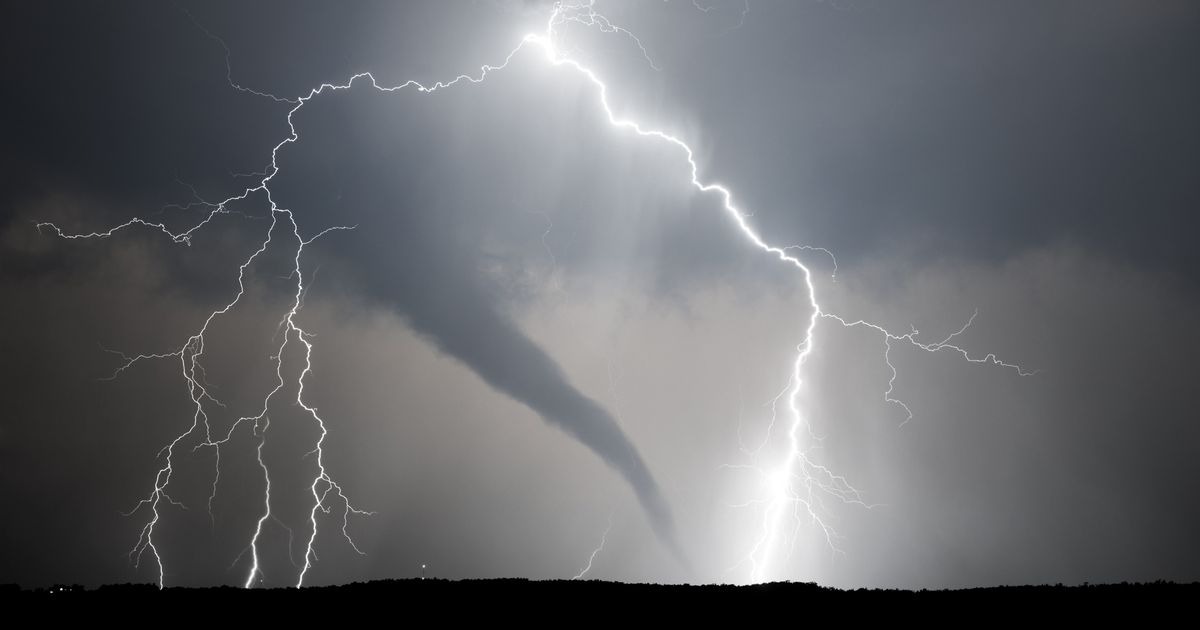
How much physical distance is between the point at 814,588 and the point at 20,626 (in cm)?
635

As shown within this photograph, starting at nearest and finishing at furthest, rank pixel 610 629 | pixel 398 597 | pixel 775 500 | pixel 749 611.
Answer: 1. pixel 610 629
2. pixel 749 611
3. pixel 398 597
4. pixel 775 500

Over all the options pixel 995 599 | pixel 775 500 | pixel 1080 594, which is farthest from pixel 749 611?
pixel 775 500

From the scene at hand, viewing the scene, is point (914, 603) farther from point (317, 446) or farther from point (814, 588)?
point (317, 446)

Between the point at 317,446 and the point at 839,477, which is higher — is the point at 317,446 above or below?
below

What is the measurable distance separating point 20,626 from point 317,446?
14277 mm

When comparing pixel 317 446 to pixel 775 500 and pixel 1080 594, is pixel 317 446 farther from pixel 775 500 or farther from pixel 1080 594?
pixel 1080 594

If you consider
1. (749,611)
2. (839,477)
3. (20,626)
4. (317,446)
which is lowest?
(20,626)

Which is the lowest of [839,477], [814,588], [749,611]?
[749,611]

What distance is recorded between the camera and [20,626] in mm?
4383

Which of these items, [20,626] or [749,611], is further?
[749,611]

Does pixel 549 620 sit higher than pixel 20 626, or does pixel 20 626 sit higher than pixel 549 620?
pixel 549 620

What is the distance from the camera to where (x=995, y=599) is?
15.9 feet

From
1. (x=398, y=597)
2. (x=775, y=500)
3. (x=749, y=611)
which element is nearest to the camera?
(x=749, y=611)

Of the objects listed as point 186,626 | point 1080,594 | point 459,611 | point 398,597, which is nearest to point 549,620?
point 459,611
